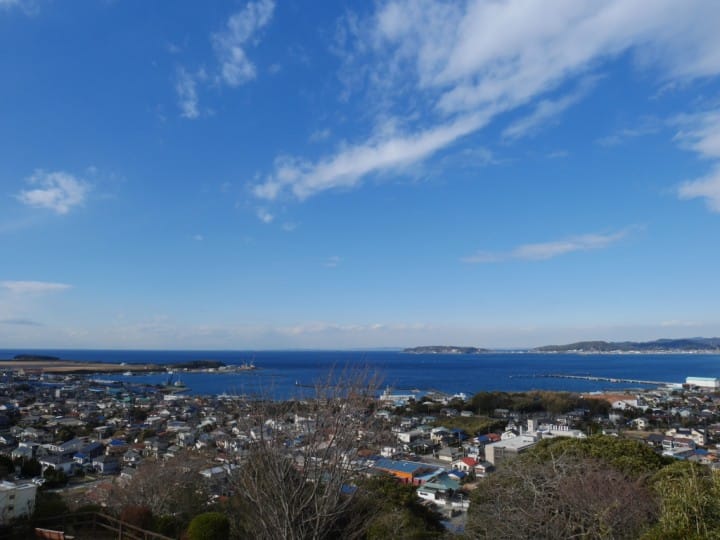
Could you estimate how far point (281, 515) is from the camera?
13.8 feet

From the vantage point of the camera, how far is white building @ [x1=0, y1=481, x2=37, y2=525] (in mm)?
10227

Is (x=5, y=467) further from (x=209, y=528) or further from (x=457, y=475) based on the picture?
(x=457, y=475)

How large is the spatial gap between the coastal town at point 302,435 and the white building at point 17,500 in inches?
1.2

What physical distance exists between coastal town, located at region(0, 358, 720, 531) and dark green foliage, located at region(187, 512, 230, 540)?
0.64 m

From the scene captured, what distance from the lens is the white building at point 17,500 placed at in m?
10.2

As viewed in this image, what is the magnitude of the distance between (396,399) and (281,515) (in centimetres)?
4364

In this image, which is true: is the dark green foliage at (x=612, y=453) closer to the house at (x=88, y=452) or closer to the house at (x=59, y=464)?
the house at (x=59, y=464)

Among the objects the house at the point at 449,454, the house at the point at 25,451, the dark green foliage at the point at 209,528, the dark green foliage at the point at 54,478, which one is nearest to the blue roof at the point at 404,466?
the house at the point at 449,454

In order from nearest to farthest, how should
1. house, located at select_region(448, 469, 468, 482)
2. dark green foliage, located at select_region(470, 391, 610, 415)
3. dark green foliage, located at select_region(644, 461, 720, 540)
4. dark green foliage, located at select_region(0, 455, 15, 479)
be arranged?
dark green foliage, located at select_region(644, 461, 720, 540) → dark green foliage, located at select_region(0, 455, 15, 479) → house, located at select_region(448, 469, 468, 482) → dark green foliage, located at select_region(470, 391, 610, 415)

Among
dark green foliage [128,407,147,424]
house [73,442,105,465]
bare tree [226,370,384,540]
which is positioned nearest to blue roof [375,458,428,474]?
house [73,442,105,465]

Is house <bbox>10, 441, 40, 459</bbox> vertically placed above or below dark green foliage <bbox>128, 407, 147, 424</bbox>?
above

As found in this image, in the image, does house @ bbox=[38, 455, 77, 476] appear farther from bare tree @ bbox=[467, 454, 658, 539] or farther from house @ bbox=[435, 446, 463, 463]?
bare tree @ bbox=[467, 454, 658, 539]

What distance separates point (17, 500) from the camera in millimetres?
10867

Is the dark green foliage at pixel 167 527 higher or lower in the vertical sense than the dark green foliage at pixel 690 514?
lower
